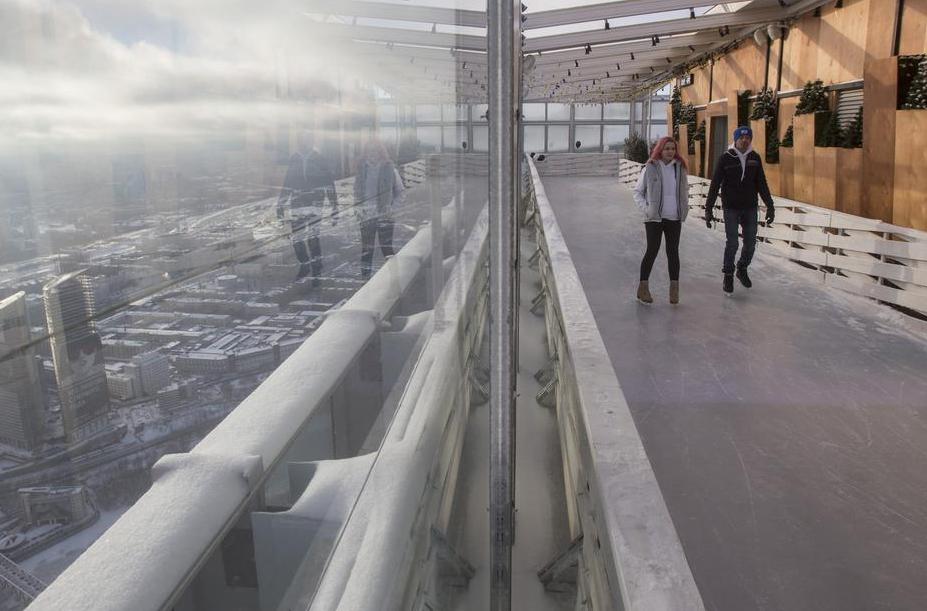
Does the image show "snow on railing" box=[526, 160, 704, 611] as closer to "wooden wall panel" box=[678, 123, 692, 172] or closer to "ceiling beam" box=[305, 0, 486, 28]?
"ceiling beam" box=[305, 0, 486, 28]

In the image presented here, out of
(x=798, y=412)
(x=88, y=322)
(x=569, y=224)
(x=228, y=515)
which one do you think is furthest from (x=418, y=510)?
(x=569, y=224)

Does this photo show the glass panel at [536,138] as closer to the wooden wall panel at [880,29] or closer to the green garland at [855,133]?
the green garland at [855,133]

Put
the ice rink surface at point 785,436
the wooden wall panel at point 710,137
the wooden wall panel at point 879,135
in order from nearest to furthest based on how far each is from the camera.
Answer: the ice rink surface at point 785,436 → the wooden wall panel at point 879,135 → the wooden wall panel at point 710,137

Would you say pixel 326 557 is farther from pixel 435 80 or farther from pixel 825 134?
pixel 825 134

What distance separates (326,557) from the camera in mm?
867

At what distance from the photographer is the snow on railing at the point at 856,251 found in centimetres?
584

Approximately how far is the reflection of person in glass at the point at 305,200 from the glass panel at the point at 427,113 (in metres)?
1.13

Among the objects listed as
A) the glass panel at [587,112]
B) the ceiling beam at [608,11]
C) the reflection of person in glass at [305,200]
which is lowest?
the reflection of person in glass at [305,200]

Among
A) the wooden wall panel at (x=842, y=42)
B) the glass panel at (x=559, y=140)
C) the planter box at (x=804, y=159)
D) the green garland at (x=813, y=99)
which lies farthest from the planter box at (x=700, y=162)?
the glass panel at (x=559, y=140)

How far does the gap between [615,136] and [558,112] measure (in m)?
2.85

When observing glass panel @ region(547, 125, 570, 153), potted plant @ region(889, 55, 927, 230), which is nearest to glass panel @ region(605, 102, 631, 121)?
glass panel @ region(547, 125, 570, 153)

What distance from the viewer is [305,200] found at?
822 millimetres

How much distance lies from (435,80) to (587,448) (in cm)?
126

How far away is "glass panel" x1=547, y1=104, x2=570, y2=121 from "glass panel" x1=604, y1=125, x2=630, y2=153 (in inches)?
76.4
